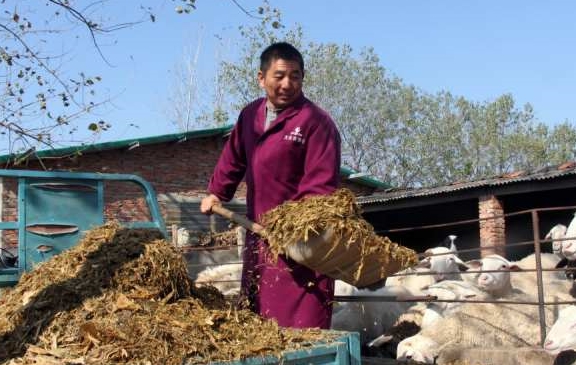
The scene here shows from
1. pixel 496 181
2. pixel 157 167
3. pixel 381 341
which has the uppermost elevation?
pixel 157 167

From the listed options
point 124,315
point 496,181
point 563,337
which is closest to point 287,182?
point 124,315

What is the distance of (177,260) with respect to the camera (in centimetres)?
283

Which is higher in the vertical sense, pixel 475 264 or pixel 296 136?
pixel 296 136

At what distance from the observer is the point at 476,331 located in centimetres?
545

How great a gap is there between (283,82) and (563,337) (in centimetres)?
227

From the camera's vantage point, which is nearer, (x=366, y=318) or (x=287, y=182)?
(x=287, y=182)

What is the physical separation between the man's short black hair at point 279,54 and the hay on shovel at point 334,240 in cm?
86

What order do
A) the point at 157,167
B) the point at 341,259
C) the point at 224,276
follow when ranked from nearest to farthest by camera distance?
1. the point at 341,259
2. the point at 224,276
3. the point at 157,167

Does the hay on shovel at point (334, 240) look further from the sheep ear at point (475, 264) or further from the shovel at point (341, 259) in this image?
the sheep ear at point (475, 264)

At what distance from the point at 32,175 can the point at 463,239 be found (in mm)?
17012

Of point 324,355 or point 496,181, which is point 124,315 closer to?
point 324,355

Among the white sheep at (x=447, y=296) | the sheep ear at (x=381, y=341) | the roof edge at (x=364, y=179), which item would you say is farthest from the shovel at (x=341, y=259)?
the roof edge at (x=364, y=179)

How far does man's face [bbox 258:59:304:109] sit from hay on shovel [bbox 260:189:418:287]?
0.76 meters

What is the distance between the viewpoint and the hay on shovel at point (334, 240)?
2.89 metres
